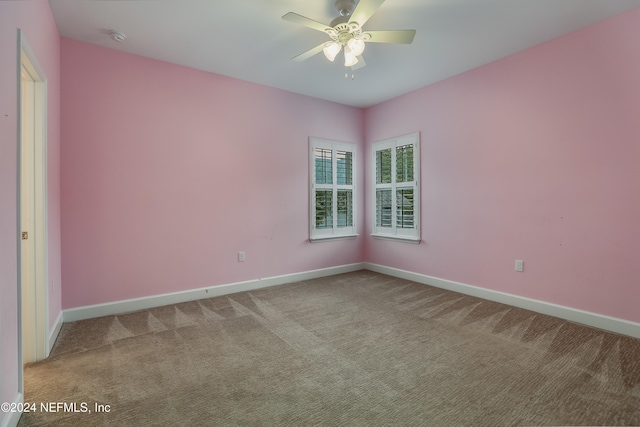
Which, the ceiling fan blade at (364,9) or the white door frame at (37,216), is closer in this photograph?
the ceiling fan blade at (364,9)

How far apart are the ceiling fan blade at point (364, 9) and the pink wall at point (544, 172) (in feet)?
7.06

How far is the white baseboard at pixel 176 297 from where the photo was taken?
302cm

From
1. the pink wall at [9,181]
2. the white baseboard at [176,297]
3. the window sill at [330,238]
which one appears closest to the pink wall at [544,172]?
the window sill at [330,238]

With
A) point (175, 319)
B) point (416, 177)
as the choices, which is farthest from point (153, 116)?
point (416, 177)

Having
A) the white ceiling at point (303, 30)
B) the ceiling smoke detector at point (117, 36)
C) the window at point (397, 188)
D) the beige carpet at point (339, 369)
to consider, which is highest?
the white ceiling at point (303, 30)

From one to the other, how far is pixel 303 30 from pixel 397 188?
105 inches

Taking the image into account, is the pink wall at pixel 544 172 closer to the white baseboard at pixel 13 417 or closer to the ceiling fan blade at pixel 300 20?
the ceiling fan blade at pixel 300 20

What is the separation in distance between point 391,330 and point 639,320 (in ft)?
6.93

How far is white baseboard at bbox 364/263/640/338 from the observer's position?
104 inches

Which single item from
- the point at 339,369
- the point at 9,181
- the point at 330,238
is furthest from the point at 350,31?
the point at 330,238

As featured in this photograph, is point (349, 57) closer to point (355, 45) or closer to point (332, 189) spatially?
point (355, 45)

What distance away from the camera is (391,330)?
2.74m

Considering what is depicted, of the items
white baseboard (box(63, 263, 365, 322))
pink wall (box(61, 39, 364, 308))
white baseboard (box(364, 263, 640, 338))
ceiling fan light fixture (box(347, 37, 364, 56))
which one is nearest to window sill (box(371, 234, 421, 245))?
white baseboard (box(364, 263, 640, 338))

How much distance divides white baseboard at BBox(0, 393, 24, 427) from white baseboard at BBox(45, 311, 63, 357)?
765 millimetres
